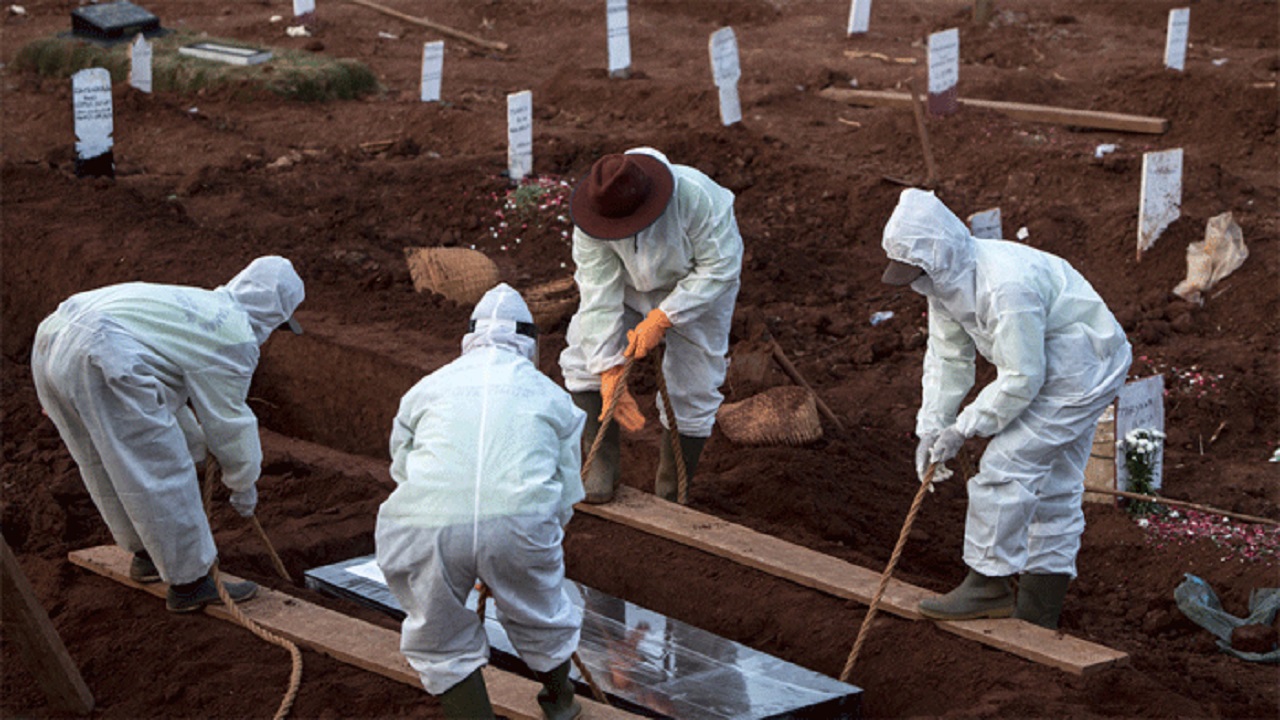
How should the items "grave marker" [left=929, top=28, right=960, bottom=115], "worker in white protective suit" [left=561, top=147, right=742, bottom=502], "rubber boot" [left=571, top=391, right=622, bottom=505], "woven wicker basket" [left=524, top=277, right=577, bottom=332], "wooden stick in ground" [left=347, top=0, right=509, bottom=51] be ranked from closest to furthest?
"worker in white protective suit" [left=561, top=147, right=742, bottom=502], "rubber boot" [left=571, top=391, right=622, bottom=505], "woven wicker basket" [left=524, top=277, right=577, bottom=332], "grave marker" [left=929, top=28, right=960, bottom=115], "wooden stick in ground" [left=347, top=0, right=509, bottom=51]

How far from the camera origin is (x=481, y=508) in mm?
4363

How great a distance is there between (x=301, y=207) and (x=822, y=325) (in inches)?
174

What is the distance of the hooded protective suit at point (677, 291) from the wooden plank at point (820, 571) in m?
0.45

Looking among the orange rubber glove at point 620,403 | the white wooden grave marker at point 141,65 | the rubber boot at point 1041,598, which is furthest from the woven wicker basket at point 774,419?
the white wooden grave marker at point 141,65

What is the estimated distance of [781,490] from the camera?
7.25 m

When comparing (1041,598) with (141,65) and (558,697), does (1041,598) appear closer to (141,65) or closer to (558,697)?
(558,697)

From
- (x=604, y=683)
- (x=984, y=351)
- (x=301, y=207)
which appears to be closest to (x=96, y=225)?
(x=301, y=207)

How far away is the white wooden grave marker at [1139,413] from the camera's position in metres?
7.07

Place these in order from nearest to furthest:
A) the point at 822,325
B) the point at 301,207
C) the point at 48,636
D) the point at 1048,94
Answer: the point at 48,636
the point at 822,325
the point at 301,207
the point at 1048,94

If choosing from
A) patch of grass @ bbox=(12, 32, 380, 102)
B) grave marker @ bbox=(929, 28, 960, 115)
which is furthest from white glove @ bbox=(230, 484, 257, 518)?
patch of grass @ bbox=(12, 32, 380, 102)

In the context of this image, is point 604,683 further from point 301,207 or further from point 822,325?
point 301,207

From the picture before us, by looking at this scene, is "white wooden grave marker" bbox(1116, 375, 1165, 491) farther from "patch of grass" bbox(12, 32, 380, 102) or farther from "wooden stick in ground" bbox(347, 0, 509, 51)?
"wooden stick in ground" bbox(347, 0, 509, 51)

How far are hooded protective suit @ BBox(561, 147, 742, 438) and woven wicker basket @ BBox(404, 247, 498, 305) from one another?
9.70 feet

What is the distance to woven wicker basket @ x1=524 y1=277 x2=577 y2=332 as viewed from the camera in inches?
364
